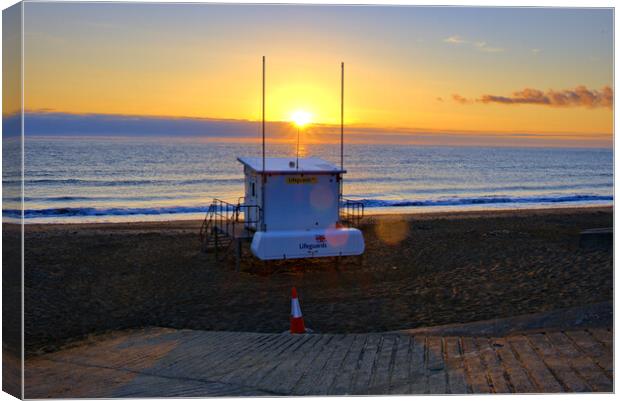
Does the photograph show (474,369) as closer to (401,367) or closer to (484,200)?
(401,367)

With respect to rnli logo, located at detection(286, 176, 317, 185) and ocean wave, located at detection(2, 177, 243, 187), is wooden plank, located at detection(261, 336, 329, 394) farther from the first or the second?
ocean wave, located at detection(2, 177, 243, 187)

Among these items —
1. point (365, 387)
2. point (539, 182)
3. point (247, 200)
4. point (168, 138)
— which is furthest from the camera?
point (168, 138)

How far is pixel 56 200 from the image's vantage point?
129 ft

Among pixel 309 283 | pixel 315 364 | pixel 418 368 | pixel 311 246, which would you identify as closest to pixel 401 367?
pixel 418 368

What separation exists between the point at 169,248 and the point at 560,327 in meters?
14.3

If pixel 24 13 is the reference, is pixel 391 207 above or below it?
below

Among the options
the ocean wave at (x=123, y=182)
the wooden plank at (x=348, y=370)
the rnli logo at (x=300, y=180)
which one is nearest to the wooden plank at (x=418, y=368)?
the wooden plank at (x=348, y=370)

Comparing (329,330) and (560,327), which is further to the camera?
(329,330)

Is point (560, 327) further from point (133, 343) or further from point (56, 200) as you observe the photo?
point (56, 200)

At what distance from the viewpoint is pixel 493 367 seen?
7707 millimetres

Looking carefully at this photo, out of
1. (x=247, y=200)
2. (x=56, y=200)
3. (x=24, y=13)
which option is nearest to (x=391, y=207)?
(x=56, y=200)

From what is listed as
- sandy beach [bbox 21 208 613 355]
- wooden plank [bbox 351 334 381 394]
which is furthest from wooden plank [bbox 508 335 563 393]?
sandy beach [bbox 21 208 613 355]

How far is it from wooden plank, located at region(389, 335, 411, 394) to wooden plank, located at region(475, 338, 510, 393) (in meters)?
0.84

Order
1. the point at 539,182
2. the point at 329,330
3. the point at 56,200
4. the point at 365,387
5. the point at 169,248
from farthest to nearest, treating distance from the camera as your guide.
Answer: the point at 539,182 < the point at 56,200 < the point at 169,248 < the point at 329,330 < the point at 365,387
